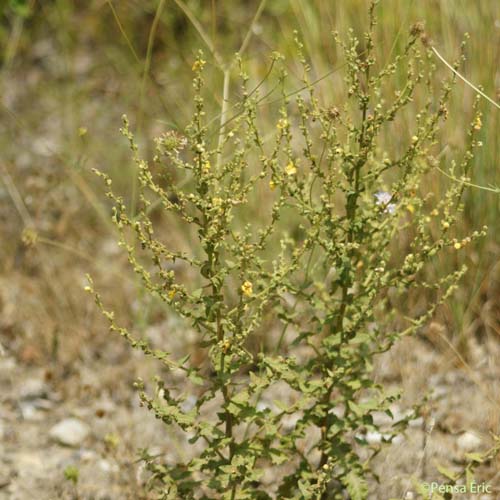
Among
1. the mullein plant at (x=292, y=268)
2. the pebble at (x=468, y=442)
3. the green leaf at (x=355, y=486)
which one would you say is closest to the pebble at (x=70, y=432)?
the mullein plant at (x=292, y=268)

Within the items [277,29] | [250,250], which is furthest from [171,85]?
[250,250]

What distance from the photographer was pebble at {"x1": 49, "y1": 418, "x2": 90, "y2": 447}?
252cm

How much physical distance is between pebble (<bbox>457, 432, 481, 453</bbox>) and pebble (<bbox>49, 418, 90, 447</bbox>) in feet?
3.61

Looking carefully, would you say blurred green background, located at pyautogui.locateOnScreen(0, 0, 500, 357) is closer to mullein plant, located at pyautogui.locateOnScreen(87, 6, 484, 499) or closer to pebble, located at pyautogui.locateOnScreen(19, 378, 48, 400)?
pebble, located at pyautogui.locateOnScreen(19, 378, 48, 400)

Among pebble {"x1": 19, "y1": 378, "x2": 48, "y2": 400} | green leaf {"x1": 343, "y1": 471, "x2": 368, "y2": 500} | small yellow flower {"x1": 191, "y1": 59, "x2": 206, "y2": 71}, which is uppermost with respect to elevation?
small yellow flower {"x1": 191, "y1": 59, "x2": 206, "y2": 71}

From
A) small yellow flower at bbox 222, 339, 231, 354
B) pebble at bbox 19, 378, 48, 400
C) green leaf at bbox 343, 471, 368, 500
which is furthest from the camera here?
pebble at bbox 19, 378, 48, 400

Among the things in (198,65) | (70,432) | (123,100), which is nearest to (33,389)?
(70,432)

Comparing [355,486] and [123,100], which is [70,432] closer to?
[355,486]

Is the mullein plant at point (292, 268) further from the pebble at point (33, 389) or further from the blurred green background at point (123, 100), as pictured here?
the pebble at point (33, 389)

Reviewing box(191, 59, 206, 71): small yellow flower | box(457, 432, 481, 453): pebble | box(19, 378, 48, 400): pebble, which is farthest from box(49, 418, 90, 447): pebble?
box(191, 59, 206, 71): small yellow flower

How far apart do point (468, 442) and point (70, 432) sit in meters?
1.17

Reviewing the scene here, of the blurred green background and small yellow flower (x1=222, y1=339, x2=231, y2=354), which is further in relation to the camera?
the blurred green background

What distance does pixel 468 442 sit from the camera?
2.31 metres

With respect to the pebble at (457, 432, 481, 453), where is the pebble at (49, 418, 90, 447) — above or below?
above
